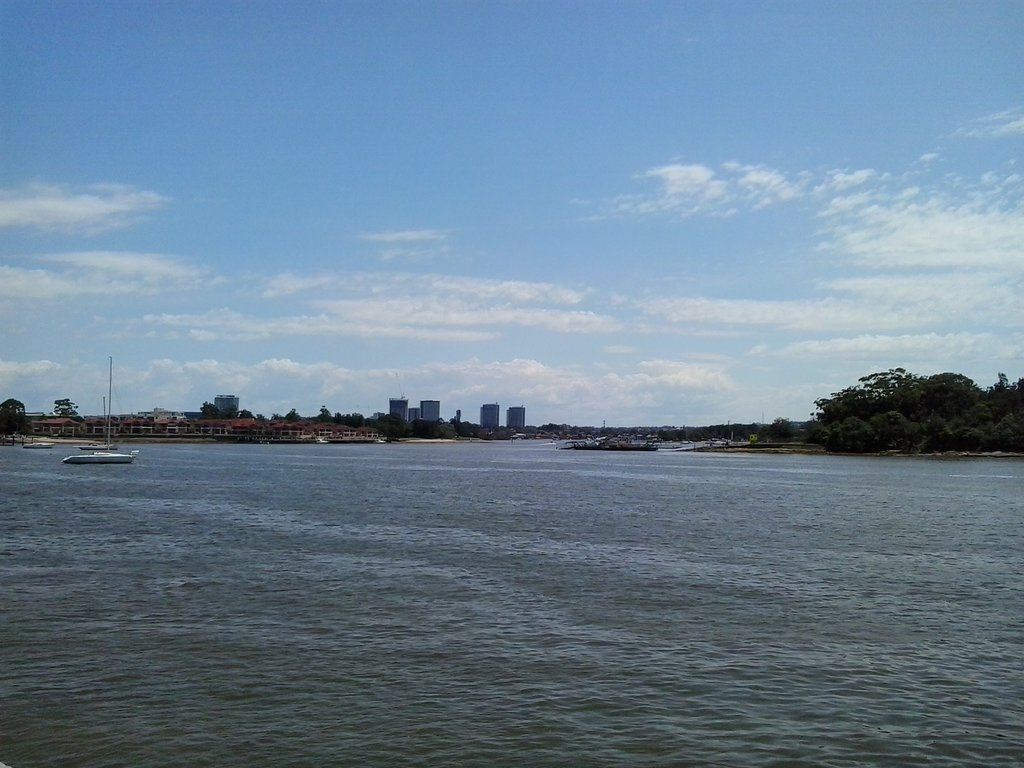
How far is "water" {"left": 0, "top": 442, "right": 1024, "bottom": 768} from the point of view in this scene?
40.5ft

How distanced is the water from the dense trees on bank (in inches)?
5302

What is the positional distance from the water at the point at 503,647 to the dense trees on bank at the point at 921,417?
135m

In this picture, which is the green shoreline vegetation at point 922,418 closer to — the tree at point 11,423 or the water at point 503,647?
the water at point 503,647

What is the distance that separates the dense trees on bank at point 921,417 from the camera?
155 m

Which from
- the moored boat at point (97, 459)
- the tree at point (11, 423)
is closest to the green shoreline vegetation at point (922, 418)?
the moored boat at point (97, 459)

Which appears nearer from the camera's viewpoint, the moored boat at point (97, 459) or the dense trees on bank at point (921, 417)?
the moored boat at point (97, 459)

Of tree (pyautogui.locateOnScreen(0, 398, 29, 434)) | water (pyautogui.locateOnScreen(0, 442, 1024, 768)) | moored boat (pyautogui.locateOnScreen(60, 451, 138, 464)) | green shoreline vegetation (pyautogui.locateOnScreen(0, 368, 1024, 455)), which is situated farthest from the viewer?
tree (pyautogui.locateOnScreen(0, 398, 29, 434))

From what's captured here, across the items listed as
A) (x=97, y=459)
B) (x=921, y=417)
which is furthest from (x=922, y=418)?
(x=97, y=459)

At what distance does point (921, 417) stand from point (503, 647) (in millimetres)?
172456

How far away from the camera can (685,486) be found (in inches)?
2955

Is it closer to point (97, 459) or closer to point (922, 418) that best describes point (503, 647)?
point (97, 459)

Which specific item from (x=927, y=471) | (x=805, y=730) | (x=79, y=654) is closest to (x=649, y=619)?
(x=805, y=730)

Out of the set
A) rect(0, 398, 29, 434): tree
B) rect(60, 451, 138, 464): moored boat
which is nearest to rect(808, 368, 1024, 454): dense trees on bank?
rect(60, 451, 138, 464): moored boat

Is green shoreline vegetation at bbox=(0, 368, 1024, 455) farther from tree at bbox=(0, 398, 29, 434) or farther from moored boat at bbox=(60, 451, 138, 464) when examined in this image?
tree at bbox=(0, 398, 29, 434)
